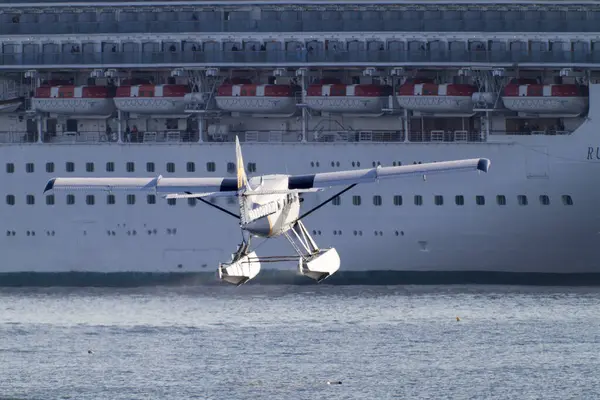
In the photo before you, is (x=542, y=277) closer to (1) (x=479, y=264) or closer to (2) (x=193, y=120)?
(1) (x=479, y=264)

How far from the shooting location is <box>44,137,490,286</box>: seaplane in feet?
221

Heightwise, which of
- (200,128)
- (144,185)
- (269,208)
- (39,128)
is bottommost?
(269,208)

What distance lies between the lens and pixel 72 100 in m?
90.5

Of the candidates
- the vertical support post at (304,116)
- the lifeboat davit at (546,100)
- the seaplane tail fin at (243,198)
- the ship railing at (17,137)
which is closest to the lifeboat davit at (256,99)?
the vertical support post at (304,116)

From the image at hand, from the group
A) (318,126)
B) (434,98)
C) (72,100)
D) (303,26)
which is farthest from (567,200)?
(72,100)

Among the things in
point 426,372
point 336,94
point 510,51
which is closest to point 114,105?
point 336,94

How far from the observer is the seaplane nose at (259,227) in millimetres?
66625

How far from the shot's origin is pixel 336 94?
88.6 metres

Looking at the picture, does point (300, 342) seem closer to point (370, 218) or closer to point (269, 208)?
point (269, 208)

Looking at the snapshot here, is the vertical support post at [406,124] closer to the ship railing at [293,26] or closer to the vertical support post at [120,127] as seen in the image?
the ship railing at [293,26]

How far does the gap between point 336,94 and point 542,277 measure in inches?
377

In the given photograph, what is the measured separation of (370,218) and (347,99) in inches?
172

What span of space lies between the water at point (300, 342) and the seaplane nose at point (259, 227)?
3897 millimetres

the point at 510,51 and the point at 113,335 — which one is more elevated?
the point at 510,51
